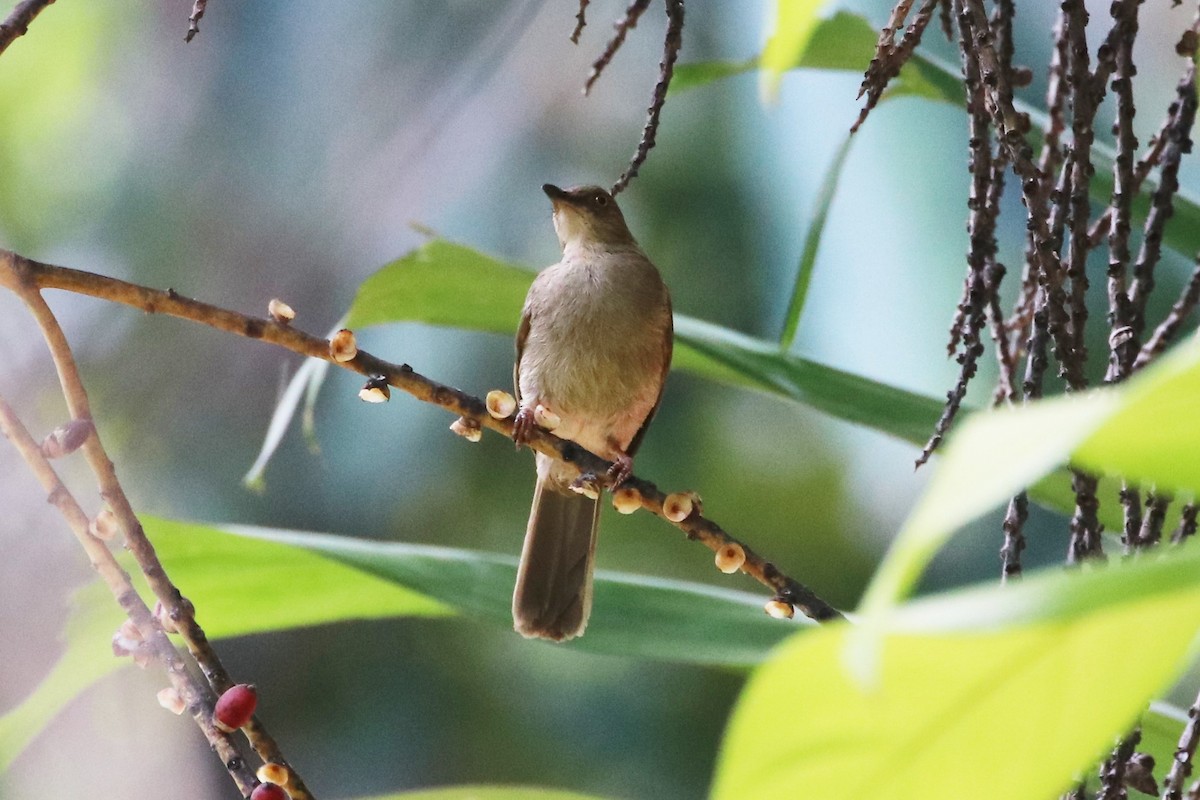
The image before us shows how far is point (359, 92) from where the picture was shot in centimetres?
228

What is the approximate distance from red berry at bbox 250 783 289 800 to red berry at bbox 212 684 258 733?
0.10ft

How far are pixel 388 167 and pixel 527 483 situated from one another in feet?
2.34

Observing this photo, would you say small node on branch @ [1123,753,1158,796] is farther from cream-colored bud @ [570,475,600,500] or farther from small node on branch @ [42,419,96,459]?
small node on branch @ [42,419,96,459]

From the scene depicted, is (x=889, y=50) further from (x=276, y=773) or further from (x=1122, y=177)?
(x=276, y=773)

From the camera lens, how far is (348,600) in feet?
3.24

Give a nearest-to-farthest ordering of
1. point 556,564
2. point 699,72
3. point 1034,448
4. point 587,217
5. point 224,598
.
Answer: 1. point 1034,448
2. point 224,598
3. point 699,72
4. point 556,564
5. point 587,217

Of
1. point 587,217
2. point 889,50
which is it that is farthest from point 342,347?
point 587,217

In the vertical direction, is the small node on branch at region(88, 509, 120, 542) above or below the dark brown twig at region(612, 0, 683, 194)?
below

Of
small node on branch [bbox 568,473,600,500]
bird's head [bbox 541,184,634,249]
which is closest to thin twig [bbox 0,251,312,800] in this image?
small node on branch [bbox 568,473,600,500]

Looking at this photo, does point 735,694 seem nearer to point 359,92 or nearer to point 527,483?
point 527,483

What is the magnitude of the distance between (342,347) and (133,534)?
5.9 inches

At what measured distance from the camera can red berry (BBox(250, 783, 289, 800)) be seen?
0.49 metres

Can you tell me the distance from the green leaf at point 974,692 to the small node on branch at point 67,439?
1.32ft

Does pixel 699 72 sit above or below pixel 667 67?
above
